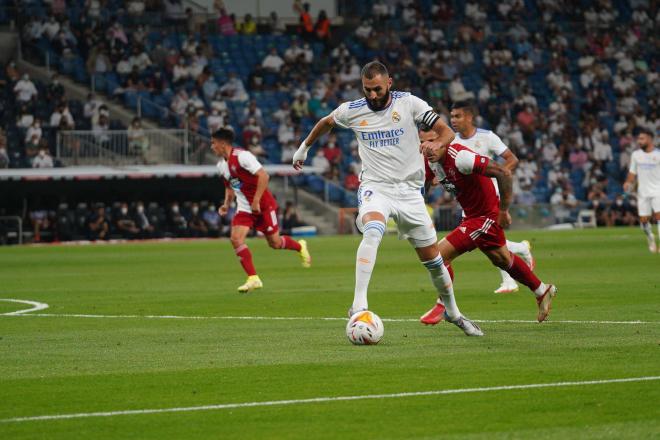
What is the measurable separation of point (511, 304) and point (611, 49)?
41243mm

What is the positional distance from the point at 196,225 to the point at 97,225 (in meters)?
3.47

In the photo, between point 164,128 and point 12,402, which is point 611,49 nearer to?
point 164,128

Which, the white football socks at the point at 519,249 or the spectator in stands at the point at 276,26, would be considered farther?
the spectator in stands at the point at 276,26

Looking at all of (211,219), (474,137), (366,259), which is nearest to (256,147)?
(211,219)

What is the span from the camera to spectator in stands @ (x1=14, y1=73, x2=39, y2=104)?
41.4 metres

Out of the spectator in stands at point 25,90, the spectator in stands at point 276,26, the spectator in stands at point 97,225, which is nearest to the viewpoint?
the spectator in stands at point 97,225

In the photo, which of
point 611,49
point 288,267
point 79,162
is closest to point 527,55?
point 611,49

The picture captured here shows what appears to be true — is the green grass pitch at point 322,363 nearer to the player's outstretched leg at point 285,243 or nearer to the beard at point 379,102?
the player's outstretched leg at point 285,243

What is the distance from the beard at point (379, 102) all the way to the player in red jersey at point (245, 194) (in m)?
7.69

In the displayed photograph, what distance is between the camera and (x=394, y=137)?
39.5 feet

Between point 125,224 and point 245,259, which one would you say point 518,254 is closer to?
point 245,259

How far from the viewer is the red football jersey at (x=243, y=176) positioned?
20.2 m

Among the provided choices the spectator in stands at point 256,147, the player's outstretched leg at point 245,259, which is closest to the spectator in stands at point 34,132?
the spectator in stands at point 256,147

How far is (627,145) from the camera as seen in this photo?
51000 millimetres
